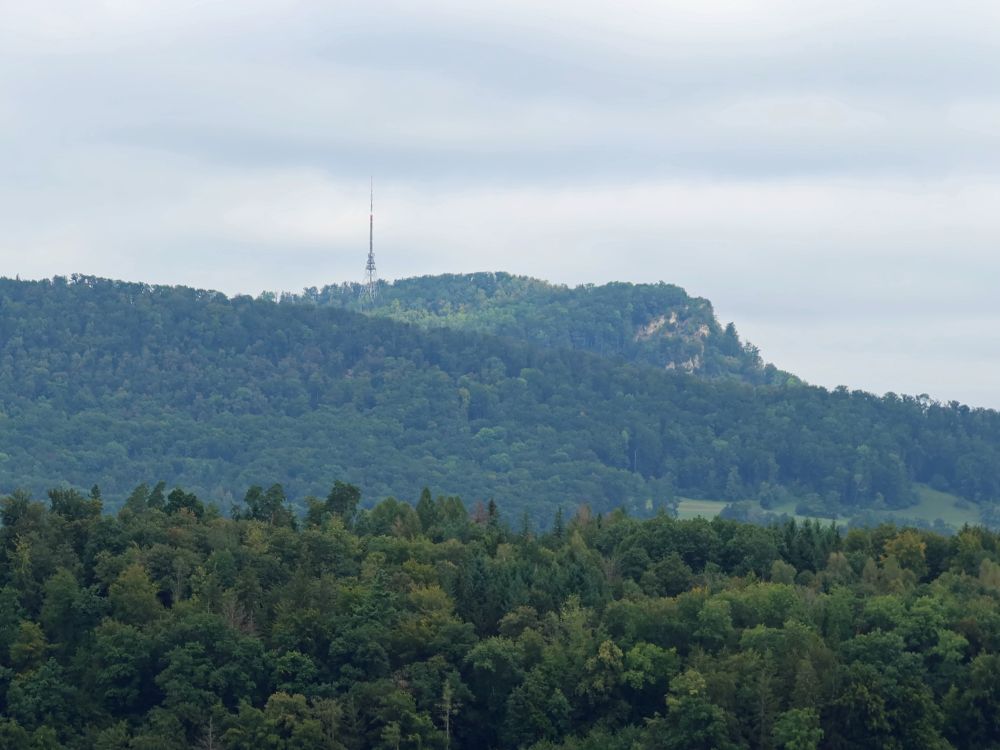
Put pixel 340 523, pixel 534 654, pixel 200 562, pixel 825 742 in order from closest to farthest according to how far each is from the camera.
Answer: pixel 825 742, pixel 534 654, pixel 200 562, pixel 340 523

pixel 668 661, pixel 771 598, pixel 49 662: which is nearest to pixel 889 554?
pixel 771 598

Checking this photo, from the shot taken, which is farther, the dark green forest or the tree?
the dark green forest

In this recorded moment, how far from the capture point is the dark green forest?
117 meters

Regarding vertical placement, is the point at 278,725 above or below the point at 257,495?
below

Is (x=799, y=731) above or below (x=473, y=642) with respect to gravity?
below

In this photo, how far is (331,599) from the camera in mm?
128750

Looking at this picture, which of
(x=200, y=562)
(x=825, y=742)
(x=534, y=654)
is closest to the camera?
(x=825, y=742)

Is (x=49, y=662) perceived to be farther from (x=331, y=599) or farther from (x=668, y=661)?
(x=668, y=661)

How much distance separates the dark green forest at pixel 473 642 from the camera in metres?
117

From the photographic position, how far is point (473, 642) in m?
125

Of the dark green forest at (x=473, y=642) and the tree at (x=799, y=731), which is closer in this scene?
the tree at (x=799, y=731)

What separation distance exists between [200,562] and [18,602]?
36.2ft

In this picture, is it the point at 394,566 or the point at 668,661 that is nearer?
the point at 668,661

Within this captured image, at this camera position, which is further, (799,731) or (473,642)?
(473,642)
